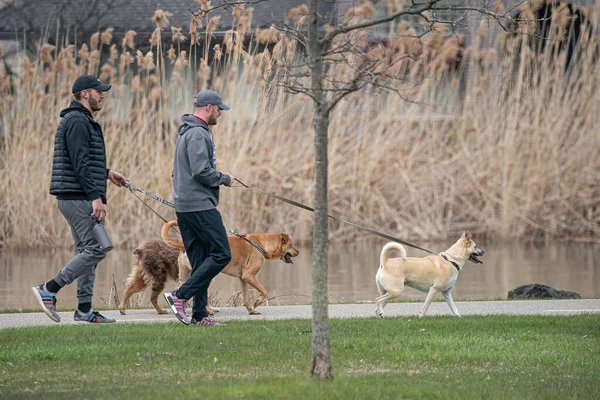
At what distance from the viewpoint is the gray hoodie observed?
32.6 ft

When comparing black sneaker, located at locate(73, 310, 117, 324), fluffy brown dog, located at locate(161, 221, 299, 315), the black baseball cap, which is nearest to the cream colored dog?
fluffy brown dog, located at locate(161, 221, 299, 315)

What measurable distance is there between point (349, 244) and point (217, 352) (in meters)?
12.5

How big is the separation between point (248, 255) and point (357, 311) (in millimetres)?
1262

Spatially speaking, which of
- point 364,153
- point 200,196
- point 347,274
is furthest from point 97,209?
point 364,153

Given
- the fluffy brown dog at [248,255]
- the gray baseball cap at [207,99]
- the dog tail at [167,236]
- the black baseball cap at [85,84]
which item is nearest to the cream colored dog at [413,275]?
the fluffy brown dog at [248,255]

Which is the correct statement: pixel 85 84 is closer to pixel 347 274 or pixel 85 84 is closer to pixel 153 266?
pixel 153 266

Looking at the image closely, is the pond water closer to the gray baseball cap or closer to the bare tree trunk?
the gray baseball cap

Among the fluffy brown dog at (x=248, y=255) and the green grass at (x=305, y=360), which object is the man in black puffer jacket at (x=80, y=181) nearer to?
the green grass at (x=305, y=360)

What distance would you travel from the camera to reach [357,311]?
1162 centimetres

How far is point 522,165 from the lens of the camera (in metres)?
20.7

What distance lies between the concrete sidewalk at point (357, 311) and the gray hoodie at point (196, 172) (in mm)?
1262

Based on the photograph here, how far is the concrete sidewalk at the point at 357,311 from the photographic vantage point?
10.9 metres

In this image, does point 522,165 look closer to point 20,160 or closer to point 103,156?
point 20,160

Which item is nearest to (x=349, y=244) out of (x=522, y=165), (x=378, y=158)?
(x=378, y=158)
